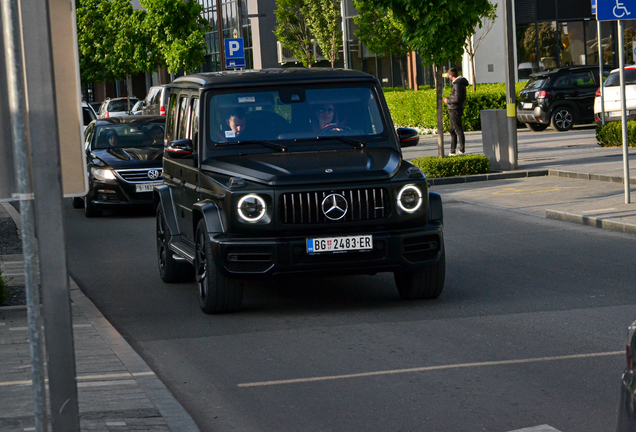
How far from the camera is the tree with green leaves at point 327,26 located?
52.1m

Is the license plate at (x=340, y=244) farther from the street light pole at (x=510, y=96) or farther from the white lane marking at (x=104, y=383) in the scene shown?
the street light pole at (x=510, y=96)

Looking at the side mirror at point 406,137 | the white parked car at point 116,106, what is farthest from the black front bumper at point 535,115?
the white parked car at point 116,106

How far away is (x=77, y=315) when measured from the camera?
848cm

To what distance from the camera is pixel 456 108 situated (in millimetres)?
A: 22750

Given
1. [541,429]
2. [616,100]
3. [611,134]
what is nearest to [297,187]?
[541,429]

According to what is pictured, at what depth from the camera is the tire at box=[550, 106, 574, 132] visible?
100 ft

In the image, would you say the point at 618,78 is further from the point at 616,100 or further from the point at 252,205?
the point at 252,205

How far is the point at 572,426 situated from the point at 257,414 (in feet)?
5.42

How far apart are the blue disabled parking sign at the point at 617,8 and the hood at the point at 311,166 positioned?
20.1 ft

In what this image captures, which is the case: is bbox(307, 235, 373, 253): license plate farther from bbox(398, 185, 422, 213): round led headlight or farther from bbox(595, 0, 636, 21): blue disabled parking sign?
bbox(595, 0, 636, 21): blue disabled parking sign

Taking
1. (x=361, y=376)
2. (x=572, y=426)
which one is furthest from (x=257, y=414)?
(x=572, y=426)

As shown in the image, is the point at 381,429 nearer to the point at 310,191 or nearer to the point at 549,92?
the point at 310,191

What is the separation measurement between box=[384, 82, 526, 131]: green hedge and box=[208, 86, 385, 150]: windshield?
2276 cm

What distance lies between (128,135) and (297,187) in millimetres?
10108
